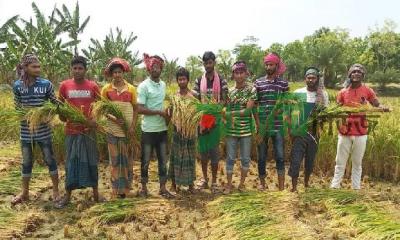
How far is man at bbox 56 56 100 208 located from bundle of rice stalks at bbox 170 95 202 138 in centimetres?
88

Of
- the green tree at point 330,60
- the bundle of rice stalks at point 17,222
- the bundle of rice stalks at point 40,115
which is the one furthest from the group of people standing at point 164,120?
the green tree at point 330,60

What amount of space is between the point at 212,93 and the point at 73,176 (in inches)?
74.1

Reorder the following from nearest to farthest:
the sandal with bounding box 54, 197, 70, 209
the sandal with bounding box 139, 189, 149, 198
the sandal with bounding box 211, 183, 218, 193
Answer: the sandal with bounding box 54, 197, 70, 209, the sandal with bounding box 139, 189, 149, 198, the sandal with bounding box 211, 183, 218, 193

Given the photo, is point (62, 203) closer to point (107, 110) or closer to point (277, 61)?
point (107, 110)

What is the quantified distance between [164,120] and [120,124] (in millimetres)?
513

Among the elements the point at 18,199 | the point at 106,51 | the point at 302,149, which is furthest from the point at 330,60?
the point at 18,199

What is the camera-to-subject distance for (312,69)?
4.87m

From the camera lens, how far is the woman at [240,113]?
488 centimetres

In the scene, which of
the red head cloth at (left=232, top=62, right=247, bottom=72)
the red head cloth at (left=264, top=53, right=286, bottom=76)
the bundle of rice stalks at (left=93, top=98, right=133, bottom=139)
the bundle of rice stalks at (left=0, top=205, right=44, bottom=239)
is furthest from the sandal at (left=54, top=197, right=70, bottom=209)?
the red head cloth at (left=264, top=53, right=286, bottom=76)

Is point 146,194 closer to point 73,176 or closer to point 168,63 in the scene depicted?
point 73,176

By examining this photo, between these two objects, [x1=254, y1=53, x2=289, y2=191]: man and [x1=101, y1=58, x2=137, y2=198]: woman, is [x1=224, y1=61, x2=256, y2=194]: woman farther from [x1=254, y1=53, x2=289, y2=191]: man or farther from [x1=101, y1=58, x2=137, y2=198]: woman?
[x1=101, y1=58, x2=137, y2=198]: woman

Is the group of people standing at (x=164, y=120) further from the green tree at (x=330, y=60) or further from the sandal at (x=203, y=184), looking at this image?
the green tree at (x=330, y=60)

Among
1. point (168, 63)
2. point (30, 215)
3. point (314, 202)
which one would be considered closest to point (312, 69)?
point (314, 202)

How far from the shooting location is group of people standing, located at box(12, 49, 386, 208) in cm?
458
